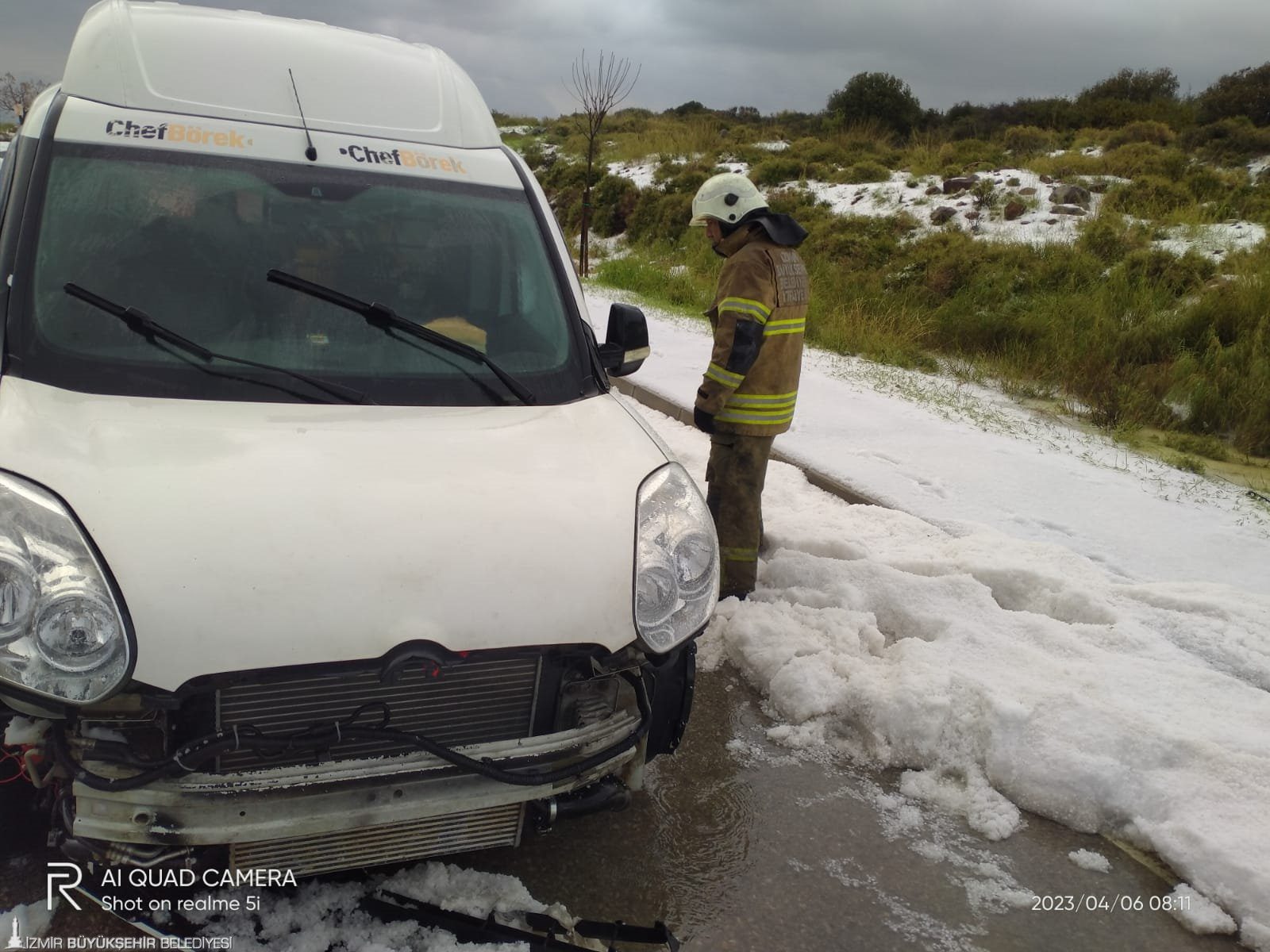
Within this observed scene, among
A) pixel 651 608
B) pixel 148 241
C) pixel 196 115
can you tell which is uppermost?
pixel 196 115

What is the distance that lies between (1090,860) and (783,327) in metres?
2.56

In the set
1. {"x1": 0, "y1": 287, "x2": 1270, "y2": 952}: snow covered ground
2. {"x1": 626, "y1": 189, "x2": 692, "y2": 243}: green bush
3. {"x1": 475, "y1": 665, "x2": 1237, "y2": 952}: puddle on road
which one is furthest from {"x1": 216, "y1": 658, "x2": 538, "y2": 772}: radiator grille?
{"x1": 626, "y1": 189, "x2": 692, "y2": 243}: green bush

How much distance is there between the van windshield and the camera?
272 centimetres

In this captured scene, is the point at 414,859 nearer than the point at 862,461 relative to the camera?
Yes

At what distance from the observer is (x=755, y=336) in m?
4.41

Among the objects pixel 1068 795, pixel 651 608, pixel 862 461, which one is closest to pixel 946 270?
pixel 862 461

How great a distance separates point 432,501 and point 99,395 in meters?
1.03

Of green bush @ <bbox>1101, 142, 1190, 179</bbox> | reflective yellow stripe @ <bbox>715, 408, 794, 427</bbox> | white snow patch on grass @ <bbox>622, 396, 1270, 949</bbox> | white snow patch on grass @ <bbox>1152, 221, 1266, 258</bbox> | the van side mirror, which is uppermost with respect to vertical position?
green bush @ <bbox>1101, 142, 1190, 179</bbox>

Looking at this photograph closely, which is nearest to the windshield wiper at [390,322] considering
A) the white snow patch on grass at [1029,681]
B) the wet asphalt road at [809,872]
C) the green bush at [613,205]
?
the wet asphalt road at [809,872]

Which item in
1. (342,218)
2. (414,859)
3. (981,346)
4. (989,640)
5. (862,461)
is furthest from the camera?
(981,346)

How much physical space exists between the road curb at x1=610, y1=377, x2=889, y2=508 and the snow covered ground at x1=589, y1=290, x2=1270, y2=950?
111 mm

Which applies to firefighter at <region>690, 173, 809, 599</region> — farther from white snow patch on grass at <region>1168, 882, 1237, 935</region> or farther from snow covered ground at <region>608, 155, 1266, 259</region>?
snow covered ground at <region>608, 155, 1266, 259</region>

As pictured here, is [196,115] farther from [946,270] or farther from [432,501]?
[946,270]

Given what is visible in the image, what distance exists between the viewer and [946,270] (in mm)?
14273
